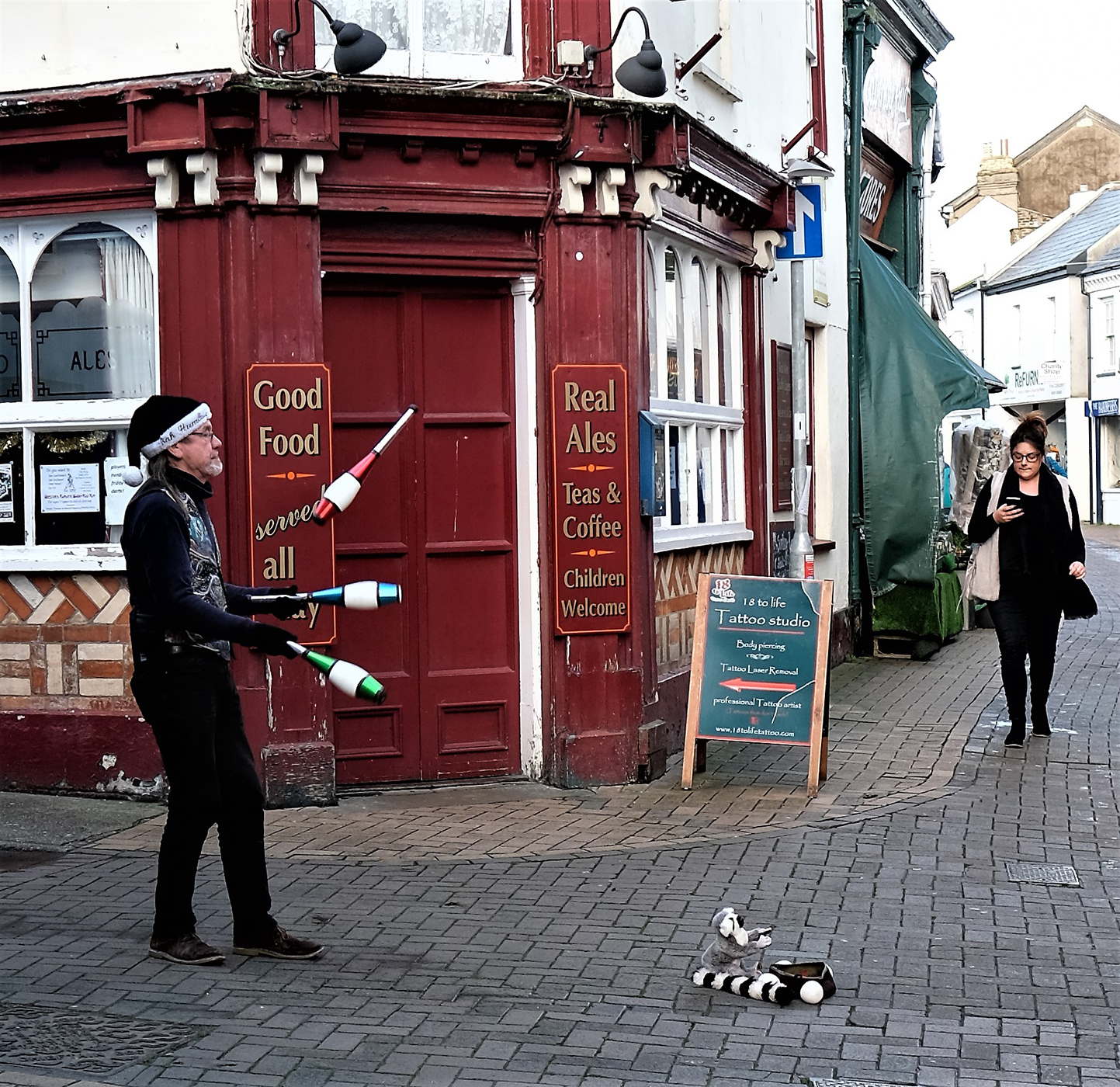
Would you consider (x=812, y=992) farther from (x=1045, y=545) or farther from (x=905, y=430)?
(x=905, y=430)

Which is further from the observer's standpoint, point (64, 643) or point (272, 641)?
point (64, 643)

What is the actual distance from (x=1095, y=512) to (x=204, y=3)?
4288 centimetres

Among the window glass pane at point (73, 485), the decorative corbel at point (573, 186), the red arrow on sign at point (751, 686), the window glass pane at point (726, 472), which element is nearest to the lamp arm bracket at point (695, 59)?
the decorative corbel at point (573, 186)

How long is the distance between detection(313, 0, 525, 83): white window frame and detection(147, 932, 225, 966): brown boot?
4.75 meters

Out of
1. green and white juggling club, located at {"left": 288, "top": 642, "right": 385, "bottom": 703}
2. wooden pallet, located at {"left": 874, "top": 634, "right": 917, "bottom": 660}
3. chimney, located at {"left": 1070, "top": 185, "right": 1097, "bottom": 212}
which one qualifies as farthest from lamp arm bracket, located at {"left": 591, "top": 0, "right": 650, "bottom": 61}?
chimney, located at {"left": 1070, "top": 185, "right": 1097, "bottom": 212}

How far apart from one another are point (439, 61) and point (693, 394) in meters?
2.94

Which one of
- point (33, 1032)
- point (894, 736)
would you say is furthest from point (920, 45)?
point (33, 1032)

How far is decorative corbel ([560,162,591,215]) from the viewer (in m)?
8.68

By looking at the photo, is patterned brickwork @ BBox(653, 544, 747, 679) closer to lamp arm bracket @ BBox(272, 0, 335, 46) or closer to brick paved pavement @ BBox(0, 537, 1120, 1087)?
brick paved pavement @ BBox(0, 537, 1120, 1087)

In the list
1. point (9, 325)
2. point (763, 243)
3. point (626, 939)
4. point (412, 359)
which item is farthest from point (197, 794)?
point (763, 243)

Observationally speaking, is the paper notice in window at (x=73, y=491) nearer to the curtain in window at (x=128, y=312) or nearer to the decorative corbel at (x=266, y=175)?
the curtain in window at (x=128, y=312)

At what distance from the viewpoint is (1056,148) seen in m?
56.4

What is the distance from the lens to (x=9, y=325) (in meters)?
8.80

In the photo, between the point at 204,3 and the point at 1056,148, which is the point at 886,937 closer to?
the point at 204,3
